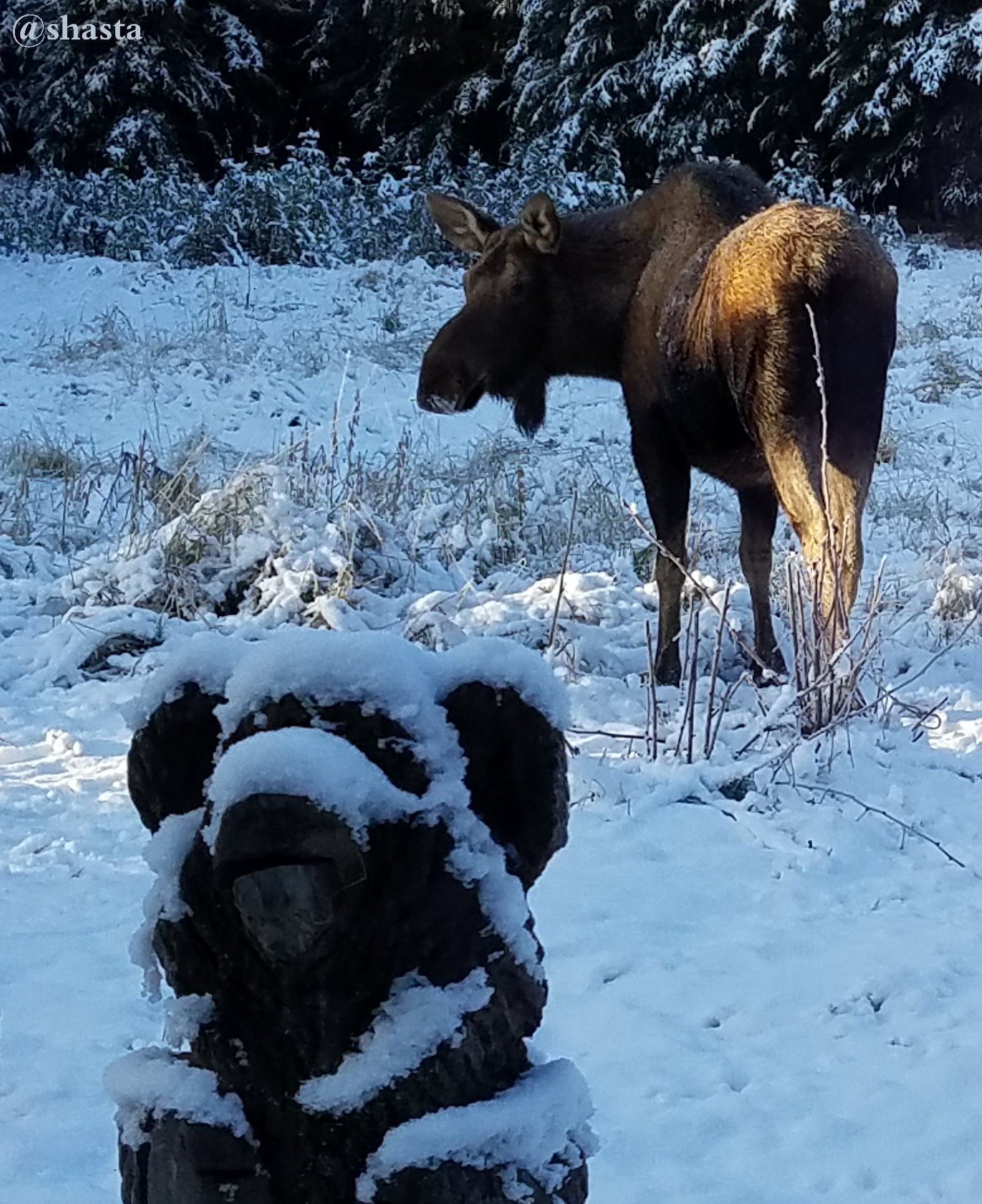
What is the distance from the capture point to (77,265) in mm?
13211

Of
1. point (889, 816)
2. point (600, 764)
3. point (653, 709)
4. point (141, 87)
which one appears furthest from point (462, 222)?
point (141, 87)

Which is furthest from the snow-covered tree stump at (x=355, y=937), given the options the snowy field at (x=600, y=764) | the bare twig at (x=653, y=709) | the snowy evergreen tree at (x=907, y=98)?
the snowy evergreen tree at (x=907, y=98)

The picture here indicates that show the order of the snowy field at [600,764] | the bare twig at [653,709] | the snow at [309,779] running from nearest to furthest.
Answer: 1. the snow at [309,779]
2. the snowy field at [600,764]
3. the bare twig at [653,709]

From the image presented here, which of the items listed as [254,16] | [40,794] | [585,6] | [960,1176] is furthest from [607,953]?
[254,16]

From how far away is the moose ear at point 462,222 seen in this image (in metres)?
5.32

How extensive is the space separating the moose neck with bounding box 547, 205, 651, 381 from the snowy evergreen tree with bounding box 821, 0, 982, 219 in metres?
12.4

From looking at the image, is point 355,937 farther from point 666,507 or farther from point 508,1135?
point 666,507

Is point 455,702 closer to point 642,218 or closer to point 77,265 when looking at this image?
point 642,218

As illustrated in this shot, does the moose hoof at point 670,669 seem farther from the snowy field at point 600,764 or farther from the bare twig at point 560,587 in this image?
the bare twig at point 560,587

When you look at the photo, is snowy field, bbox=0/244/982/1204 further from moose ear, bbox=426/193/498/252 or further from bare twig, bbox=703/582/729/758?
moose ear, bbox=426/193/498/252

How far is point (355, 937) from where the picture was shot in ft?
3.50

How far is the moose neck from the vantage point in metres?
5.17

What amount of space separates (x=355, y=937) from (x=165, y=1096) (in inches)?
8.9

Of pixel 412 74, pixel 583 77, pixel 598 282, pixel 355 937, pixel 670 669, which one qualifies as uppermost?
pixel 412 74
